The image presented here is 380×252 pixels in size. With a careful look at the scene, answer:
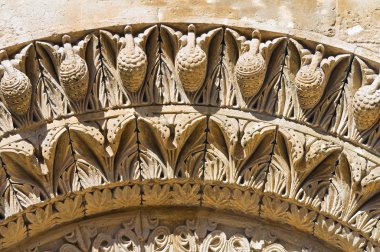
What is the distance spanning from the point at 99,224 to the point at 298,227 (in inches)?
37.8

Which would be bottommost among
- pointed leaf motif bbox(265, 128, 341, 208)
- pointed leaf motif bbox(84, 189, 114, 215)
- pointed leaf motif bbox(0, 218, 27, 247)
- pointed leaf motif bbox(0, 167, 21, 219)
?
pointed leaf motif bbox(0, 218, 27, 247)

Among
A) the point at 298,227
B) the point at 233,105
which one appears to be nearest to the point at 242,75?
the point at 233,105

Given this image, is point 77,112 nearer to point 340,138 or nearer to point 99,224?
point 99,224

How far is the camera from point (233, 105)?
7.24 m

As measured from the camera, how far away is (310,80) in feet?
23.3

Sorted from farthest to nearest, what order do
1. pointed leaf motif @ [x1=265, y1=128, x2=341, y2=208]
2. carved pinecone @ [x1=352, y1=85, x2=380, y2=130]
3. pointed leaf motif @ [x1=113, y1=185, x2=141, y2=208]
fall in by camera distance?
pointed leaf motif @ [x1=113, y1=185, x2=141, y2=208] < pointed leaf motif @ [x1=265, y1=128, x2=341, y2=208] < carved pinecone @ [x1=352, y1=85, x2=380, y2=130]

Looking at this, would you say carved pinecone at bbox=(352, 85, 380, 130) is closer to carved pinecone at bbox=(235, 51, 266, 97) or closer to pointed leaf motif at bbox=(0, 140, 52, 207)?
carved pinecone at bbox=(235, 51, 266, 97)

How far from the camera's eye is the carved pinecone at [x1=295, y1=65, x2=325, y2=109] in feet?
23.3

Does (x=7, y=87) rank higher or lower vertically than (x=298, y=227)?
higher

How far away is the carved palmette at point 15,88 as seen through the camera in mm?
7066

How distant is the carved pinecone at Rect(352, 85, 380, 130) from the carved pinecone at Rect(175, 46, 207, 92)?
0.73 m

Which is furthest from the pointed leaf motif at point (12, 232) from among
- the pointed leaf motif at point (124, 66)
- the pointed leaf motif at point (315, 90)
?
the pointed leaf motif at point (315, 90)

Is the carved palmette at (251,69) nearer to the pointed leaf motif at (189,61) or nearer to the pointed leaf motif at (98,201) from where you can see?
the pointed leaf motif at (189,61)

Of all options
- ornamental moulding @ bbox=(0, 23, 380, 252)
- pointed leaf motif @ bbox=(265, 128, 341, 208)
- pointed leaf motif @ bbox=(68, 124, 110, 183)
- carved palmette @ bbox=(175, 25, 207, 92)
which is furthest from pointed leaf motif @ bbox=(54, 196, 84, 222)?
pointed leaf motif @ bbox=(265, 128, 341, 208)
